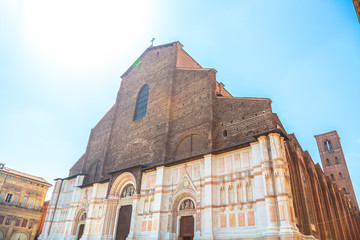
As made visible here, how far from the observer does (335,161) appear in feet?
123

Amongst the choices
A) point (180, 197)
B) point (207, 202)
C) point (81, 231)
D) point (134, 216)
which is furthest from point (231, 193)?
point (81, 231)

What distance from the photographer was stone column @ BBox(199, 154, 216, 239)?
428 inches

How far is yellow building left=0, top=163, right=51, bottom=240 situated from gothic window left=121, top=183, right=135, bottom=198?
19.5m

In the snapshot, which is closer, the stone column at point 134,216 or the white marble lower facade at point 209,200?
the white marble lower facade at point 209,200

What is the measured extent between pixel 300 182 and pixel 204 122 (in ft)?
18.4

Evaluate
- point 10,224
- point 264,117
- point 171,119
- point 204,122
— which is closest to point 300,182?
point 264,117

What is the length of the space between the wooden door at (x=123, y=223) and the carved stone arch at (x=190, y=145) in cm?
457

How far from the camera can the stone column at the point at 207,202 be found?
10.9 meters

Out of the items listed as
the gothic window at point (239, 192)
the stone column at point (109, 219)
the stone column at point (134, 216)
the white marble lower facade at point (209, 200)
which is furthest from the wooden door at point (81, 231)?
the gothic window at point (239, 192)

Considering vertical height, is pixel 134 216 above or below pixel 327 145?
below

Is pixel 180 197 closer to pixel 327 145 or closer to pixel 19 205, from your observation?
pixel 19 205

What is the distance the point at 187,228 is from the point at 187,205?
3.53ft

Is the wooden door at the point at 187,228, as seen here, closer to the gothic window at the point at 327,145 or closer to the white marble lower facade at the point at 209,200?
the white marble lower facade at the point at 209,200

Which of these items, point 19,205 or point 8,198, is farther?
point 19,205
